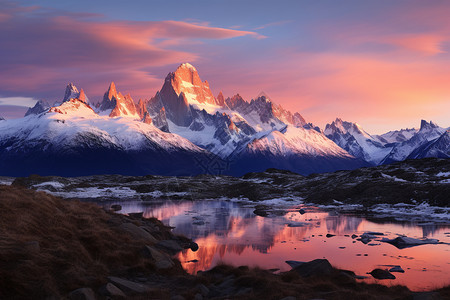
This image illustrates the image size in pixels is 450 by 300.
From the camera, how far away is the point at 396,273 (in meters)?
29.7

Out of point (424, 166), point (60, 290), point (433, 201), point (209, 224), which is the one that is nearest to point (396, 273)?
point (60, 290)

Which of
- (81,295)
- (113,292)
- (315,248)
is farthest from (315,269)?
(81,295)

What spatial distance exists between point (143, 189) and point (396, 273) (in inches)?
5609

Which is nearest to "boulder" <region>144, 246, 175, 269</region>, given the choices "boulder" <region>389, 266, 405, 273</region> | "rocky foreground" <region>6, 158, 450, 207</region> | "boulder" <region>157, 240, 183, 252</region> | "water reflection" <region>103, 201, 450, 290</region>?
"water reflection" <region>103, 201, 450, 290</region>

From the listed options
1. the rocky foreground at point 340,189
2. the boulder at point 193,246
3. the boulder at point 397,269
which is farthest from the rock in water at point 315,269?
the rocky foreground at point 340,189

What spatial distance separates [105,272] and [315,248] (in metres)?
23.4

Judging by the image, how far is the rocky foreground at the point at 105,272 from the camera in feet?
67.5

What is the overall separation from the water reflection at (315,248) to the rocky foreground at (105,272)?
367 cm

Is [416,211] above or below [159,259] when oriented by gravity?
below

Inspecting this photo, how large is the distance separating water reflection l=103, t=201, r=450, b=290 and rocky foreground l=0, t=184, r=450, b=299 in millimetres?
3669

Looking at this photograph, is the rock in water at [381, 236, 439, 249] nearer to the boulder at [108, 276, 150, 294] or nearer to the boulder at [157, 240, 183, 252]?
the boulder at [157, 240, 183, 252]

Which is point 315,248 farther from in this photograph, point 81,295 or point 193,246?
point 81,295

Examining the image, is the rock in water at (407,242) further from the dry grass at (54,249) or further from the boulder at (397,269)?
the dry grass at (54,249)

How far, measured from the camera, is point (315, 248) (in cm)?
4134
